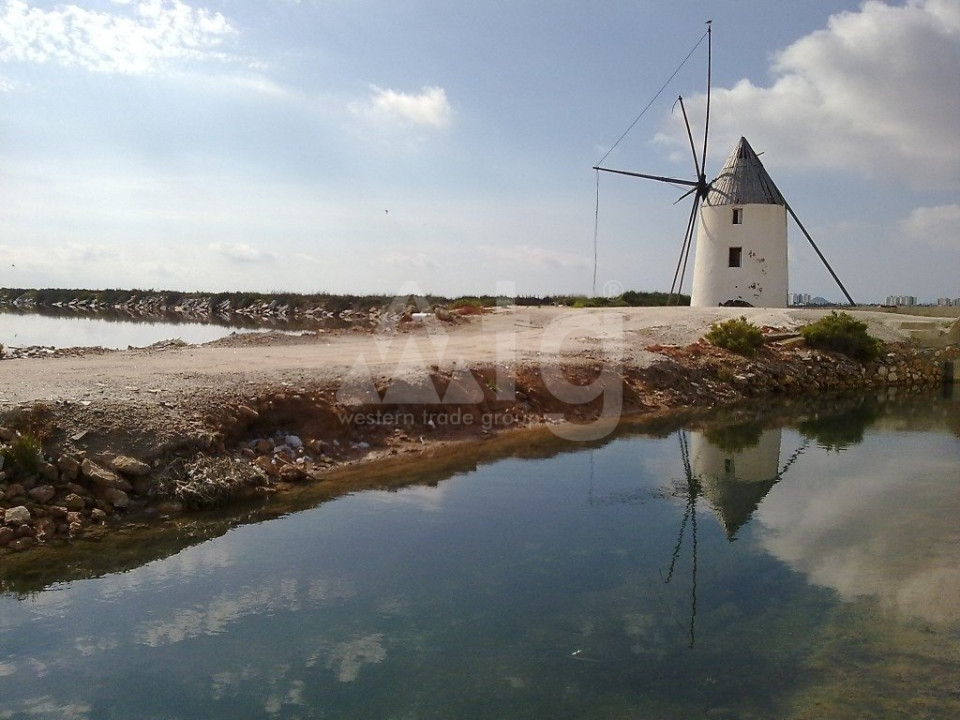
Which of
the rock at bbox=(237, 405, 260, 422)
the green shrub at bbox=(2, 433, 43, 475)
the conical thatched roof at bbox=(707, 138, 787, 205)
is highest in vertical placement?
the conical thatched roof at bbox=(707, 138, 787, 205)

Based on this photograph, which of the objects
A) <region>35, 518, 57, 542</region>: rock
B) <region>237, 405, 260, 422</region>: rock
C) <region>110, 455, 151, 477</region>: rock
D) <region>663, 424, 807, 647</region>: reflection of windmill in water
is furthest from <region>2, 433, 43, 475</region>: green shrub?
<region>663, 424, 807, 647</region>: reflection of windmill in water

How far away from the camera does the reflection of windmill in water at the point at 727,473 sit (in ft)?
27.6

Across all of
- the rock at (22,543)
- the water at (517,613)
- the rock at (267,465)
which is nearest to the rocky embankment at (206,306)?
the rock at (267,465)

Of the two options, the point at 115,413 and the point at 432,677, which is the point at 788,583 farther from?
the point at 115,413

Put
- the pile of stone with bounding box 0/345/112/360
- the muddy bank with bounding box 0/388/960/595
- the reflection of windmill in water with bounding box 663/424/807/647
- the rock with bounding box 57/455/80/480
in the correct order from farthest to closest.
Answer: the pile of stone with bounding box 0/345/112/360, the reflection of windmill in water with bounding box 663/424/807/647, the rock with bounding box 57/455/80/480, the muddy bank with bounding box 0/388/960/595

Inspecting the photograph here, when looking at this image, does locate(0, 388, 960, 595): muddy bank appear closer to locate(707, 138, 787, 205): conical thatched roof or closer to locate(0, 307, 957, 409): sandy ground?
locate(0, 307, 957, 409): sandy ground

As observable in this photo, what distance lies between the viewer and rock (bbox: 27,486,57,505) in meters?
7.83

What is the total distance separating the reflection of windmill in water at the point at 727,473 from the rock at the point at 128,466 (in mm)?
6072

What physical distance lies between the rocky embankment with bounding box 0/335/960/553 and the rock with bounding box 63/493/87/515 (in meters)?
0.01

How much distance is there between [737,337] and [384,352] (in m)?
10.0

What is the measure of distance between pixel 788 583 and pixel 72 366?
11.5 m

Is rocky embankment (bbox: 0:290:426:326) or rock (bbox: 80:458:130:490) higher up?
rocky embankment (bbox: 0:290:426:326)

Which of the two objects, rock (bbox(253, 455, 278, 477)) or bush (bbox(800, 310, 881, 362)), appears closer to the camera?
rock (bbox(253, 455, 278, 477))

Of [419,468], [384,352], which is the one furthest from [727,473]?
[384,352]
